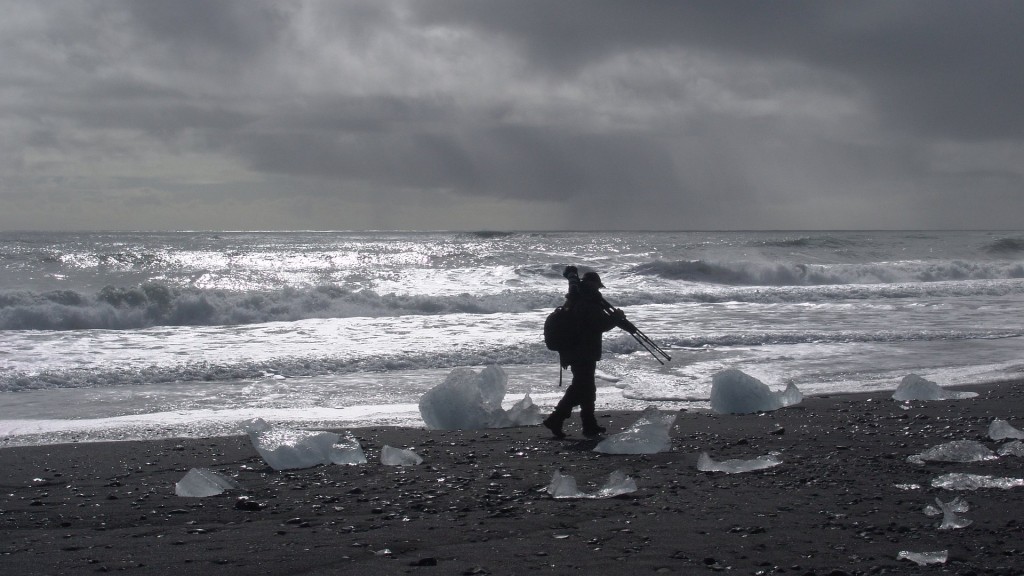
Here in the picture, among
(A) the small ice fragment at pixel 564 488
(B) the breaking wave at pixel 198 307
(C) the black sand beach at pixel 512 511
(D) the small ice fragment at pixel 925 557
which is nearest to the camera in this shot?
(D) the small ice fragment at pixel 925 557

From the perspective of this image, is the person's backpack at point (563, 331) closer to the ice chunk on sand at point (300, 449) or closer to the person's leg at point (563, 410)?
the person's leg at point (563, 410)

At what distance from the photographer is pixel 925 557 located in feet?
12.2

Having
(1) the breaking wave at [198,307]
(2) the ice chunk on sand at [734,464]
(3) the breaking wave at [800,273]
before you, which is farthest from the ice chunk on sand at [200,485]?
(3) the breaking wave at [800,273]

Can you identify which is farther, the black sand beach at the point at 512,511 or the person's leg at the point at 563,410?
the person's leg at the point at 563,410

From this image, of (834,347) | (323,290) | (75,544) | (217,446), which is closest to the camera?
(75,544)

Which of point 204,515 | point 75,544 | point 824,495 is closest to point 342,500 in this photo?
point 204,515

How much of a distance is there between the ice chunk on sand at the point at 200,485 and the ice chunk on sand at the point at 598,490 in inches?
80.6

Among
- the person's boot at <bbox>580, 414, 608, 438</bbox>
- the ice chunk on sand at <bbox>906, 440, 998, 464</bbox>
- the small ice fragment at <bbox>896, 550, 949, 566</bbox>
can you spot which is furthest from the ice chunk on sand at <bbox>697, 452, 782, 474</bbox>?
the small ice fragment at <bbox>896, 550, 949, 566</bbox>

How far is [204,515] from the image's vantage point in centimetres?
475

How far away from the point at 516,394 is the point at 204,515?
5090 mm

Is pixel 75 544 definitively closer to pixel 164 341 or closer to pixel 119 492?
pixel 119 492

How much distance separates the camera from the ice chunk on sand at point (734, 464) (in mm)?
5574

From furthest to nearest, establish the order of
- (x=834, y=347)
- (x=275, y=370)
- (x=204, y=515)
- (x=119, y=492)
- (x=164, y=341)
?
(x=164, y=341)
(x=834, y=347)
(x=275, y=370)
(x=119, y=492)
(x=204, y=515)

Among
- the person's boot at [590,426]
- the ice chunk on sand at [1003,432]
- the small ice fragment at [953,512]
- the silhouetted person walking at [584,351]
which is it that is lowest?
the person's boot at [590,426]
